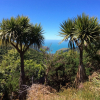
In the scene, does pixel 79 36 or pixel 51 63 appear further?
pixel 51 63

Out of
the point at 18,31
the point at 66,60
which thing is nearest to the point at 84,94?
the point at 18,31

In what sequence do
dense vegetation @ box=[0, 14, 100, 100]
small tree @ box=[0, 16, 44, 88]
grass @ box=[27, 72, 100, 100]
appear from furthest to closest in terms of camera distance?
small tree @ box=[0, 16, 44, 88], dense vegetation @ box=[0, 14, 100, 100], grass @ box=[27, 72, 100, 100]

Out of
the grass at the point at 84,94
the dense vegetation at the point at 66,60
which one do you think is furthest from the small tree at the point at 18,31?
the grass at the point at 84,94

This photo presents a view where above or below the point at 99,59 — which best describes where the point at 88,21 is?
above

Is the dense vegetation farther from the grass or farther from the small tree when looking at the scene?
the grass

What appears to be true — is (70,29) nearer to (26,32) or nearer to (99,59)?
(26,32)

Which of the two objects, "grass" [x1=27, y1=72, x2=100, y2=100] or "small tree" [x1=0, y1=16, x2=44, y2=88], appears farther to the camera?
"small tree" [x1=0, y1=16, x2=44, y2=88]

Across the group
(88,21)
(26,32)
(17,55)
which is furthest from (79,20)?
(17,55)

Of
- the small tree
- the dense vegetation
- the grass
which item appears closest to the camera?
the grass

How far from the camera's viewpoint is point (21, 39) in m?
5.38

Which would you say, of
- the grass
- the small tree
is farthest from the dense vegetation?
the grass

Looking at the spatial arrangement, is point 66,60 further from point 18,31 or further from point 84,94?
point 84,94

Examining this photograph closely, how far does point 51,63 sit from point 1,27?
A: 4.91m

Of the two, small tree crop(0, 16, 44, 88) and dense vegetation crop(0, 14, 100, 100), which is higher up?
small tree crop(0, 16, 44, 88)
